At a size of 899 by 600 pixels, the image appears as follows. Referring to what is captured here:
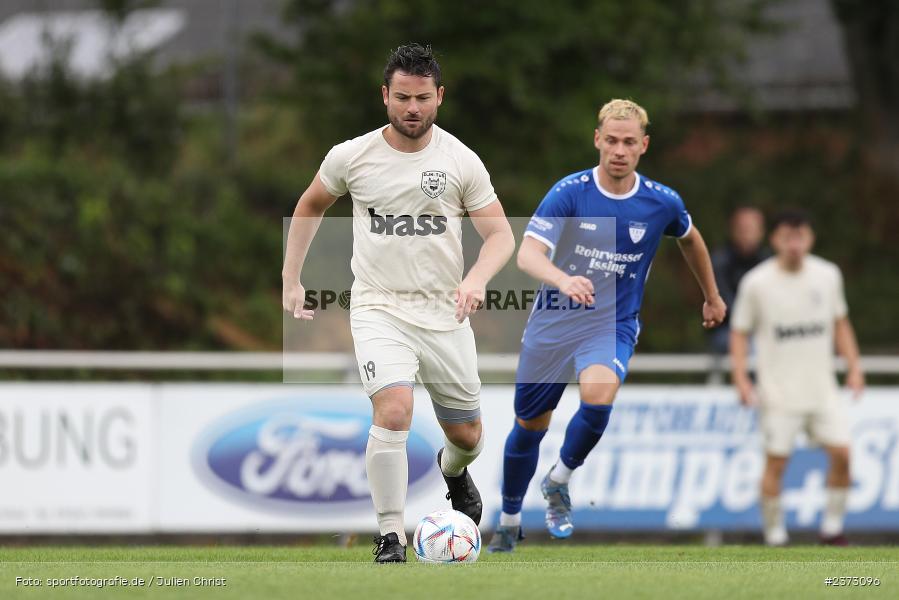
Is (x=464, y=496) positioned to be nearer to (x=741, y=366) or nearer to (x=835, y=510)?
(x=741, y=366)

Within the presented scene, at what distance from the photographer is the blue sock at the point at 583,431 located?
8.08m

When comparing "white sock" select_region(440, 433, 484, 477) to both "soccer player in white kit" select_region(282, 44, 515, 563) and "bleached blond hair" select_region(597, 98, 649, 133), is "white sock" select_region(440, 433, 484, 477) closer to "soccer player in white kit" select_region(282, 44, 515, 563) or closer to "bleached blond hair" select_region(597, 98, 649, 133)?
"soccer player in white kit" select_region(282, 44, 515, 563)

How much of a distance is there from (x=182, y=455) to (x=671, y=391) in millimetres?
4019

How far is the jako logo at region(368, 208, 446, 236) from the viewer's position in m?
7.46

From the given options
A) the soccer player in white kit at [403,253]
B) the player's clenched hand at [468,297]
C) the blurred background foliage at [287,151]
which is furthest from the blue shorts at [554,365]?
the blurred background foliage at [287,151]

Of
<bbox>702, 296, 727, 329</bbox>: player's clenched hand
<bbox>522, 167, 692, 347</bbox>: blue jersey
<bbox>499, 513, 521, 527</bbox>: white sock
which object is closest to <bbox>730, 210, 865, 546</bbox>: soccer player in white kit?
<bbox>702, 296, 727, 329</bbox>: player's clenched hand

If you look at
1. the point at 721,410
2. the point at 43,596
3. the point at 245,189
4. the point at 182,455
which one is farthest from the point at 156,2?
the point at 43,596

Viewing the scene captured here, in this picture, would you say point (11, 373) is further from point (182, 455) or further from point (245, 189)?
point (245, 189)

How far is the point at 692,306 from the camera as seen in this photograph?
18.1 meters

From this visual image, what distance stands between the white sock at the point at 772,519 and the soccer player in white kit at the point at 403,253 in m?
4.60

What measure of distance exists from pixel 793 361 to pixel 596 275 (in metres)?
4.05

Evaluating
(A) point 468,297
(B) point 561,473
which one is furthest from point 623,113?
(B) point 561,473

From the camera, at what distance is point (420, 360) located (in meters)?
7.59

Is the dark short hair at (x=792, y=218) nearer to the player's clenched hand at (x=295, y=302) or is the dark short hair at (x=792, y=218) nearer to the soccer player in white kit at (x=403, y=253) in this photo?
the soccer player in white kit at (x=403, y=253)
